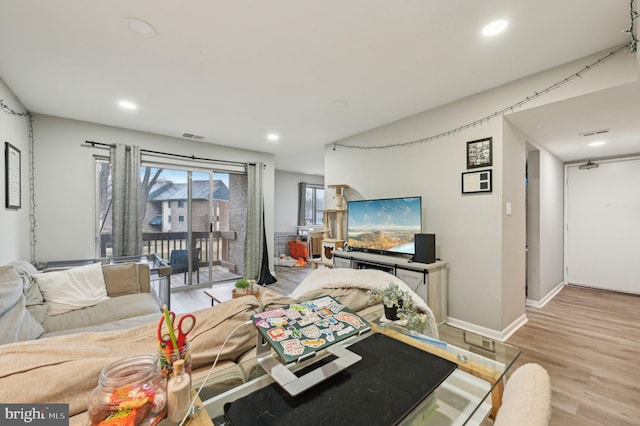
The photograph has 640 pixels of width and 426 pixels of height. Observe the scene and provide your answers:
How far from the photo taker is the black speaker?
2913mm

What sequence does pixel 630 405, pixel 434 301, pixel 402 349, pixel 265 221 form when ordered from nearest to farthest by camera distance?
1. pixel 402 349
2. pixel 630 405
3. pixel 434 301
4. pixel 265 221

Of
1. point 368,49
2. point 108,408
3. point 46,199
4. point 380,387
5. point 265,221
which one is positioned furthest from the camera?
point 265,221

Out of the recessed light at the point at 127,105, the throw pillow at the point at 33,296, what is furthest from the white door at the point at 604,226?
the throw pillow at the point at 33,296

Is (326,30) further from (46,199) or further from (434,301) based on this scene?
(46,199)

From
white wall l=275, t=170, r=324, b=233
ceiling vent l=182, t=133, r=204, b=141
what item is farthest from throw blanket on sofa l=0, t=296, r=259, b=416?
white wall l=275, t=170, r=324, b=233

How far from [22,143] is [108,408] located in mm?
4022

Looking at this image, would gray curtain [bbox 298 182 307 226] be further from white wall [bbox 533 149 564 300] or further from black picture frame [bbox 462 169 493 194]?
white wall [bbox 533 149 564 300]

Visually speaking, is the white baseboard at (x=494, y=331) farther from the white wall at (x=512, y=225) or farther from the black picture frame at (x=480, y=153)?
the black picture frame at (x=480, y=153)

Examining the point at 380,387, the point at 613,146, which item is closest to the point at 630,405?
the point at 380,387

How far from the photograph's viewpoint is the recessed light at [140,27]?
176cm

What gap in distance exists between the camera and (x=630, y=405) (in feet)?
5.87

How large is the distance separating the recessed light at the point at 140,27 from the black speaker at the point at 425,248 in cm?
297

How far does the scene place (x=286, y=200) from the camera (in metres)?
7.41

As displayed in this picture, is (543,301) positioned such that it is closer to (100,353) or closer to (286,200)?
(100,353)
